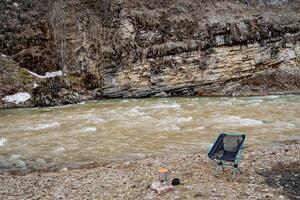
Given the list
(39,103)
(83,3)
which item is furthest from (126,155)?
(83,3)

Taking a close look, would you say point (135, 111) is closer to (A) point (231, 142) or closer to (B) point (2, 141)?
(B) point (2, 141)

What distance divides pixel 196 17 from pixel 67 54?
12260 mm

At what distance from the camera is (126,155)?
51.6 ft

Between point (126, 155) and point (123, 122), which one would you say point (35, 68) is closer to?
point (123, 122)

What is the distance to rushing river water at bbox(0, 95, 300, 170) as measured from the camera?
A: 1625 cm

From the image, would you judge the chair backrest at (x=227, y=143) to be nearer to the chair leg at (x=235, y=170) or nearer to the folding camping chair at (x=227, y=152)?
the folding camping chair at (x=227, y=152)

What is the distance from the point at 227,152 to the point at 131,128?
347 inches

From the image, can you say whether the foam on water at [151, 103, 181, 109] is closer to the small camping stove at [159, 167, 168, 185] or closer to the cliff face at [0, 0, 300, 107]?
the cliff face at [0, 0, 300, 107]

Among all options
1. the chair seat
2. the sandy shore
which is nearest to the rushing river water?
the sandy shore

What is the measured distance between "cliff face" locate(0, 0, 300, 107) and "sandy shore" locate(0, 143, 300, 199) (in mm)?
19443

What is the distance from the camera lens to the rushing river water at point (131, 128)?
16.2 metres

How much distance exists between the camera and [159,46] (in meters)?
34.2

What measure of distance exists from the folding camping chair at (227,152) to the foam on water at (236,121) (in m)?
7.69

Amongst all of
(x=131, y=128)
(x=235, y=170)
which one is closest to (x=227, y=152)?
(x=235, y=170)
